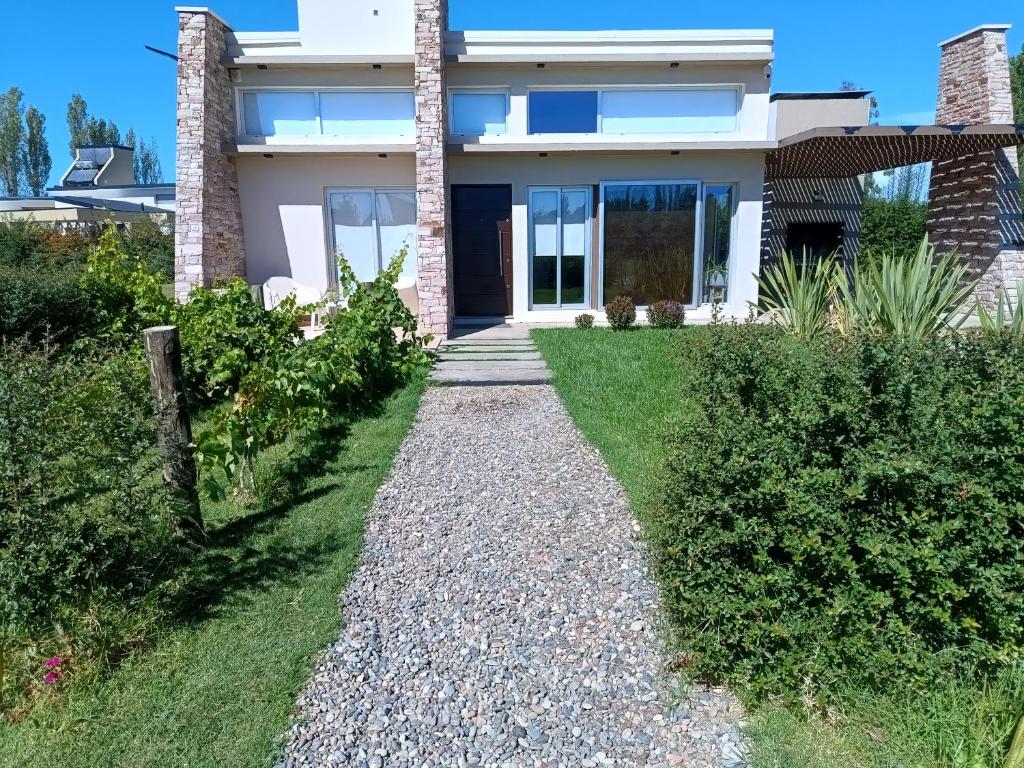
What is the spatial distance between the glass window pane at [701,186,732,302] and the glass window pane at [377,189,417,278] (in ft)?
18.4

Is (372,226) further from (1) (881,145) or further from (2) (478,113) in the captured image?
(1) (881,145)

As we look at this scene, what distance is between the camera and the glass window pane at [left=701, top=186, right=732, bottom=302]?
1241cm

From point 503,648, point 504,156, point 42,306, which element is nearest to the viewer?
point 503,648

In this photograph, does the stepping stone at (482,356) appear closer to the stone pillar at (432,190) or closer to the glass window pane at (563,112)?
the stone pillar at (432,190)

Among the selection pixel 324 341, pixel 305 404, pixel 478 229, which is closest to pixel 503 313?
pixel 478 229

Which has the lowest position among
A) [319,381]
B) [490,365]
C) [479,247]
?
[490,365]

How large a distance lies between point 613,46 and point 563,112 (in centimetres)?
139

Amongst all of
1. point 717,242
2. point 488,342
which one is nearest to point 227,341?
point 488,342

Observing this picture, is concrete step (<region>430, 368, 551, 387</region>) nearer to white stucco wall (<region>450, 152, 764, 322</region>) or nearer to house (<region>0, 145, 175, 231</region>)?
white stucco wall (<region>450, 152, 764, 322</region>)

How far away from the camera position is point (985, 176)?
12719 mm

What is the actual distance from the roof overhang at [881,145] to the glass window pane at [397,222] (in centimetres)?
685

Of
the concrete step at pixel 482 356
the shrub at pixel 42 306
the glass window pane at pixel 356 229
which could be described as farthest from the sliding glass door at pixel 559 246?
the shrub at pixel 42 306

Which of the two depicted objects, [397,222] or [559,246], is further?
[397,222]

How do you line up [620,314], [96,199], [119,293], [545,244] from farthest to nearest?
[96,199] → [545,244] → [620,314] → [119,293]
